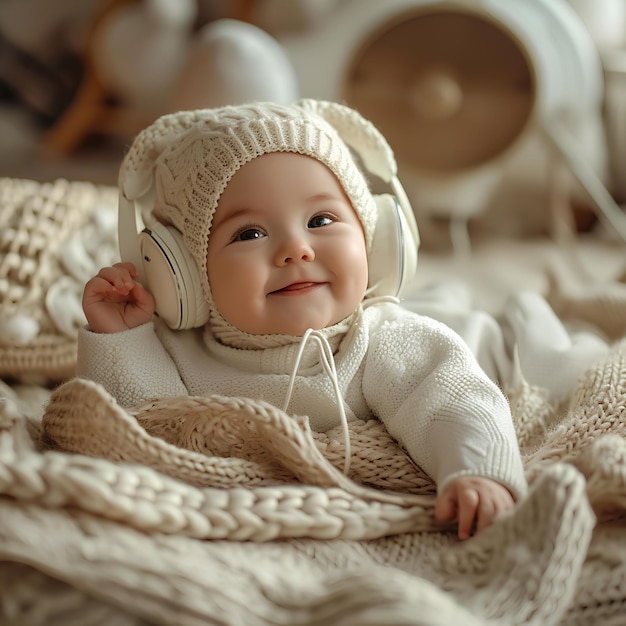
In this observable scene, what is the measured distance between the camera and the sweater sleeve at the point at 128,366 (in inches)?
37.0

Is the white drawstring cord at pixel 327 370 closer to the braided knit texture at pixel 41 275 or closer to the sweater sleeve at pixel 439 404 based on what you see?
the sweater sleeve at pixel 439 404

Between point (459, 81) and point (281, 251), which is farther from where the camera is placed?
point (459, 81)

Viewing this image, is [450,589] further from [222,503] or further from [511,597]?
[222,503]

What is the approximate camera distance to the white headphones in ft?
3.11

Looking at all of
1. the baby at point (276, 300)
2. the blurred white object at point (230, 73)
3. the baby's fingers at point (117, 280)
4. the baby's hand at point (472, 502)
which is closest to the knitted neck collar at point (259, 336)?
the baby at point (276, 300)

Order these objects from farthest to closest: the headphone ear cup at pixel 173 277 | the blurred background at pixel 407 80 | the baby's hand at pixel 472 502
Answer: the blurred background at pixel 407 80 < the headphone ear cup at pixel 173 277 < the baby's hand at pixel 472 502

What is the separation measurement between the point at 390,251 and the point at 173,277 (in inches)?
10.4

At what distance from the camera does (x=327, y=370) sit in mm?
881

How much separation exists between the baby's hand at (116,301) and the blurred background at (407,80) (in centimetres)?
95

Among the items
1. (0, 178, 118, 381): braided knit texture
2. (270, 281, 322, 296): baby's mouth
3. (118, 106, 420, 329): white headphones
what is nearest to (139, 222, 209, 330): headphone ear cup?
(118, 106, 420, 329): white headphones

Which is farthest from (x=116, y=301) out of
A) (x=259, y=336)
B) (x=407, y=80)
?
(x=407, y=80)

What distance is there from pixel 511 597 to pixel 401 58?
1.68m

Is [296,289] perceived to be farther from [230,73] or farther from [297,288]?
[230,73]

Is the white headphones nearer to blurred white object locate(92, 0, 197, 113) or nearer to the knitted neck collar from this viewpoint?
the knitted neck collar
